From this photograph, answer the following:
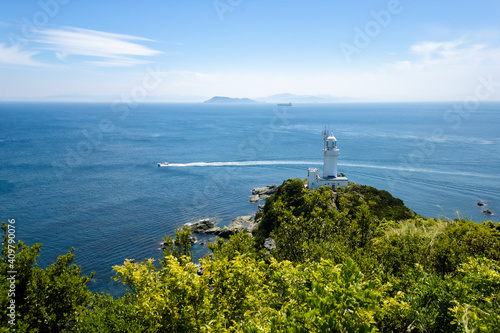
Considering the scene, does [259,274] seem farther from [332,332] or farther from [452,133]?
[452,133]

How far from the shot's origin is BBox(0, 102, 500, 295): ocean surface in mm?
42812

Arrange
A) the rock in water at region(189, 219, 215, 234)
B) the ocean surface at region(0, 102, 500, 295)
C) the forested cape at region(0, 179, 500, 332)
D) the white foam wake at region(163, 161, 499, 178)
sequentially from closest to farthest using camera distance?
the forested cape at region(0, 179, 500, 332)
the ocean surface at region(0, 102, 500, 295)
the rock in water at region(189, 219, 215, 234)
the white foam wake at region(163, 161, 499, 178)

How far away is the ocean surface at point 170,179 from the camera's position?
4281 centimetres

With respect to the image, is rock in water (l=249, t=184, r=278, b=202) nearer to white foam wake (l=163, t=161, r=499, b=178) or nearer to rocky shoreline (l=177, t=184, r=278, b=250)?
rocky shoreline (l=177, t=184, r=278, b=250)

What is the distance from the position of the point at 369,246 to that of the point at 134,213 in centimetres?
4348

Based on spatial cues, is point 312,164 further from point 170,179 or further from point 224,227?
point 224,227

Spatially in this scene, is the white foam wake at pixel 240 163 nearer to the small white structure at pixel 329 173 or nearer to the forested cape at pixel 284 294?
the small white structure at pixel 329 173

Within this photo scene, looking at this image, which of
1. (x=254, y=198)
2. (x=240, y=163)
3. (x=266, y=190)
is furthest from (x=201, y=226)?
(x=240, y=163)

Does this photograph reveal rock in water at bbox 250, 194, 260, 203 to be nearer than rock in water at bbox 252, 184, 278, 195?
Yes

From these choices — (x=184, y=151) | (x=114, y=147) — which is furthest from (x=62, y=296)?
(x=114, y=147)

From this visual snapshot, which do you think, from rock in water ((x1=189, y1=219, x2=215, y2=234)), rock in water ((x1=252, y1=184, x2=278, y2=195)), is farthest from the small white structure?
rock in water ((x1=189, y1=219, x2=215, y2=234))

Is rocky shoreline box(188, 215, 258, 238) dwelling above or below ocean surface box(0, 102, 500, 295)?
below

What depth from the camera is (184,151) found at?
9894 centimetres

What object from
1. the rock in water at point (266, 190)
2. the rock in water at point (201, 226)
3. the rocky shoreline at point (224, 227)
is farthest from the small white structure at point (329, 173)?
the rock in water at point (201, 226)
